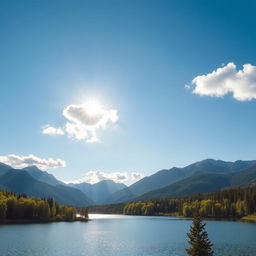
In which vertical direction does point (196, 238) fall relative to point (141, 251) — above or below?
above

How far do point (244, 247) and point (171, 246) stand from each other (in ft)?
67.9

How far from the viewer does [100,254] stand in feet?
273

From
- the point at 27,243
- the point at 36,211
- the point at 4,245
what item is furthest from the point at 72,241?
the point at 36,211

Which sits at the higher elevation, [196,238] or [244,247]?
[196,238]

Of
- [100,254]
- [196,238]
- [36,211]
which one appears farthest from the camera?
[36,211]

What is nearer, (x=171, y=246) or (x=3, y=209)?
(x=171, y=246)

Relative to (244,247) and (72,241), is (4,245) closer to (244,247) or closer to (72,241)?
(72,241)

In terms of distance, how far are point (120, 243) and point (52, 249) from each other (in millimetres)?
24690

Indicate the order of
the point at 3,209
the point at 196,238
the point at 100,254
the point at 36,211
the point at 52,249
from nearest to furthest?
the point at 196,238, the point at 100,254, the point at 52,249, the point at 3,209, the point at 36,211

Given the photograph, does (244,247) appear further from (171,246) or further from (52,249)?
(52,249)

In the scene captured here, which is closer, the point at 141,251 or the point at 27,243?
the point at 141,251

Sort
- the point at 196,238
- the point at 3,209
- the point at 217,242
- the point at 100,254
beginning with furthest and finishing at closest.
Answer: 1. the point at 3,209
2. the point at 217,242
3. the point at 100,254
4. the point at 196,238

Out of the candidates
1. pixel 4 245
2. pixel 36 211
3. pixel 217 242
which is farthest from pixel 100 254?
A: pixel 36 211

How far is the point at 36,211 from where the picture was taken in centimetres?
19850
